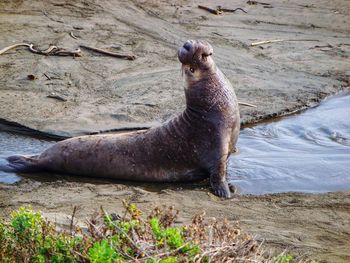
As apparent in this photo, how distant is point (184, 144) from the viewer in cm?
797

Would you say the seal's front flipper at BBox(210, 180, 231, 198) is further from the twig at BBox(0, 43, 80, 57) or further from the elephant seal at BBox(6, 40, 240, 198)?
the twig at BBox(0, 43, 80, 57)

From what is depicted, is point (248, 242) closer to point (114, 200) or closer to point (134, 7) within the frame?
point (114, 200)

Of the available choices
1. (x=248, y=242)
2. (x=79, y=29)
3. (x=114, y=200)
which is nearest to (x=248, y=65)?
(x=79, y=29)

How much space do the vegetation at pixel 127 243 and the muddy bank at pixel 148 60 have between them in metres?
4.37

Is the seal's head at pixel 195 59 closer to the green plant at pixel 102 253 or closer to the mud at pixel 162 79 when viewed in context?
the mud at pixel 162 79

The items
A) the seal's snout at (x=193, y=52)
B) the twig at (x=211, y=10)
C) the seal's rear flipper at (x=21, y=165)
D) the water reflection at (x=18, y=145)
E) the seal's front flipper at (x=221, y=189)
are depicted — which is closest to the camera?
the seal's front flipper at (x=221, y=189)

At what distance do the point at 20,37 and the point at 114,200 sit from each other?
644 centimetres

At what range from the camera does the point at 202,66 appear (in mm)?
8016

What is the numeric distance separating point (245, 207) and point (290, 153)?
1849 mm

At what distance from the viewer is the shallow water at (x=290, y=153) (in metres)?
7.95

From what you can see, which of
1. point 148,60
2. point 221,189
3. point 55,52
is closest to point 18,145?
point 221,189

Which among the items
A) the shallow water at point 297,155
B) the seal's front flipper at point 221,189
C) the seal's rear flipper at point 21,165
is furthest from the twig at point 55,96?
the seal's front flipper at point 221,189

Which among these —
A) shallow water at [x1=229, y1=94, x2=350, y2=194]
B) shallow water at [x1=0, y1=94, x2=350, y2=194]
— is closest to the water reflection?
shallow water at [x1=0, y1=94, x2=350, y2=194]

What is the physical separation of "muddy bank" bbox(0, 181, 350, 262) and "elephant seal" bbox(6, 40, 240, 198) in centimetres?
29
